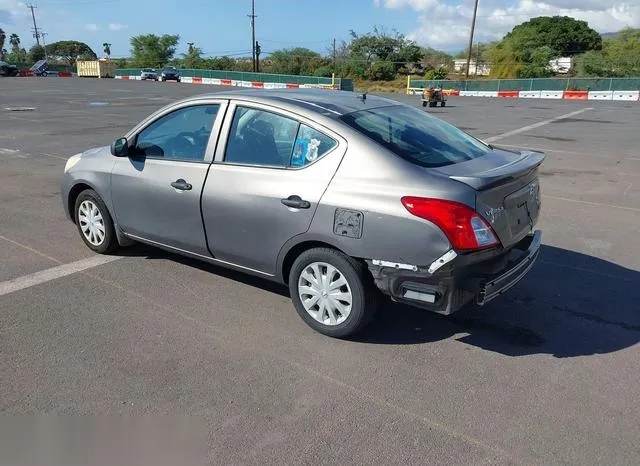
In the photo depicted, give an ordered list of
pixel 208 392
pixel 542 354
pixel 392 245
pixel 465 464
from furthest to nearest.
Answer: pixel 542 354 → pixel 392 245 → pixel 208 392 → pixel 465 464

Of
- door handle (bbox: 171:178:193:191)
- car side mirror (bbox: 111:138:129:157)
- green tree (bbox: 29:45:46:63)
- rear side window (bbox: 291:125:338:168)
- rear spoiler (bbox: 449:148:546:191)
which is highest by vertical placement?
green tree (bbox: 29:45:46:63)

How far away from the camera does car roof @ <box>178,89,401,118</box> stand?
3963mm

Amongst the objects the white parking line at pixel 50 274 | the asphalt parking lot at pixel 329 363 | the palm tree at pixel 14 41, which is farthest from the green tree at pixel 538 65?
the palm tree at pixel 14 41

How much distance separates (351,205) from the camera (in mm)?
3506

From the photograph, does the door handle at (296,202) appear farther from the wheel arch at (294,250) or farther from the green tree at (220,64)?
the green tree at (220,64)

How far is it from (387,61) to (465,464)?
7726 cm

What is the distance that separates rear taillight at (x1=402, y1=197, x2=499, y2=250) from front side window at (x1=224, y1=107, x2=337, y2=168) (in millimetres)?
822

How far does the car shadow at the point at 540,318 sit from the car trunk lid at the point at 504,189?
0.71m

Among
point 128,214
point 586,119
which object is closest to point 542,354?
point 128,214

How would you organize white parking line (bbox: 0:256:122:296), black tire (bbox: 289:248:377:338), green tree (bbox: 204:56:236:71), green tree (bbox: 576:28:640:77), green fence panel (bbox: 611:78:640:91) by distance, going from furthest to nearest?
green tree (bbox: 204:56:236:71)
green tree (bbox: 576:28:640:77)
green fence panel (bbox: 611:78:640:91)
white parking line (bbox: 0:256:122:296)
black tire (bbox: 289:248:377:338)

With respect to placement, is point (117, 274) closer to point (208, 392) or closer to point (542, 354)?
point (208, 392)

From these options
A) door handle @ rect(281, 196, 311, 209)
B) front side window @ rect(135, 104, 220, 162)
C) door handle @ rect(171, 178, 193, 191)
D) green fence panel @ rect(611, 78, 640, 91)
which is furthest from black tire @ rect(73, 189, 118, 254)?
green fence panel @ rect(611, 78, 640, 91)

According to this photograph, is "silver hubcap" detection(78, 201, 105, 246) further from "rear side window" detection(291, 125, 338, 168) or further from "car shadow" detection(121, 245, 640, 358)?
"rear side window" detection(291, 125, 338, 168)

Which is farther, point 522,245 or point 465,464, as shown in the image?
point 522,245
